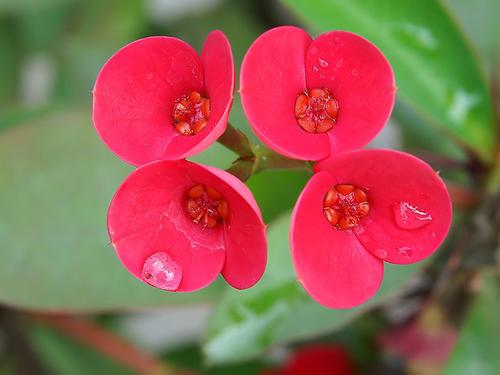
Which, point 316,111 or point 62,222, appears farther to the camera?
point 62,222

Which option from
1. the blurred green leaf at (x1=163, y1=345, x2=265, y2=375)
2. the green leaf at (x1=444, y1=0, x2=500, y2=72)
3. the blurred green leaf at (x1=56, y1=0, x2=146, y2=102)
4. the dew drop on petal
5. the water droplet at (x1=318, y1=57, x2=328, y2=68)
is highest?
the water droplet at (x1=318, y1=57, x2=328, y2=68)

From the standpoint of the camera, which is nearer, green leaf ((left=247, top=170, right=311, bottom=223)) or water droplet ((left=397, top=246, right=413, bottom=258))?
water droplet ((left=397, top=246, right=413, bottom=258))

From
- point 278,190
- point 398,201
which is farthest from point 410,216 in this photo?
point 278,190

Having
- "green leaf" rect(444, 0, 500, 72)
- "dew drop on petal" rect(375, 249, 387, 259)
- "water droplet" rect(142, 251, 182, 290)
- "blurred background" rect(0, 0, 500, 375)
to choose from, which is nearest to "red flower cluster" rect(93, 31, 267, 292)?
"water droplet" rect(142, 251, 182, 290)

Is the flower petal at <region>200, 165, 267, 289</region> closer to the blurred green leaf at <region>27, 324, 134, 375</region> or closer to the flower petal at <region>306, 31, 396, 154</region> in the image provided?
the flower petal at <region>306, 31, 396, 154</region>

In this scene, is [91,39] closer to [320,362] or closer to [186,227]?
[320,362]

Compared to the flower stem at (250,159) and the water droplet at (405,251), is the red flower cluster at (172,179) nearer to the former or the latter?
the flower stem at (250,159)

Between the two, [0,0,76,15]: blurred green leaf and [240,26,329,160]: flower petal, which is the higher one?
[240,26,329,160]: flower petal

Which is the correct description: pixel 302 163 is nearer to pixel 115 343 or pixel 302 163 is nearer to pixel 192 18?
pixel 115 343

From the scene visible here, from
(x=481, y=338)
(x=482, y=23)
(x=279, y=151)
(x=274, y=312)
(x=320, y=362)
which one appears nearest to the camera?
(x=279, y=151)
